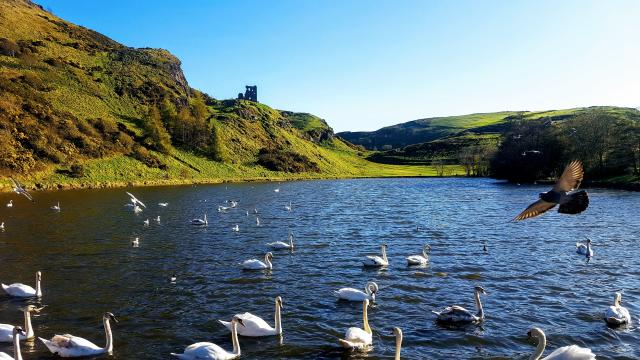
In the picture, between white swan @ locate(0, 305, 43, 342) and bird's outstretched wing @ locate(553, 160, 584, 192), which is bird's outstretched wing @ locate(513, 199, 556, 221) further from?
white swan @ locate(0, 305, 43, 342)

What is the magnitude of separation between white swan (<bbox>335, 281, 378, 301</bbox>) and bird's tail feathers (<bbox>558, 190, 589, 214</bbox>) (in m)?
9.90

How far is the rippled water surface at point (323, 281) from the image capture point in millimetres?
15266

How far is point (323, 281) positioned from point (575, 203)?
14.0m

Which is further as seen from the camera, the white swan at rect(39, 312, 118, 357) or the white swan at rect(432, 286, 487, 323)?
the white swan at rect(432, 286, 487, 323)

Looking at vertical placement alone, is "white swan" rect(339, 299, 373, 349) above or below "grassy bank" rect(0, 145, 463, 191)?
below

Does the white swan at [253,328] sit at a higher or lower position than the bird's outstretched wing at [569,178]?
lower

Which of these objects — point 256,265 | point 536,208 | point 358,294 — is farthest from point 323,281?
point 536,208

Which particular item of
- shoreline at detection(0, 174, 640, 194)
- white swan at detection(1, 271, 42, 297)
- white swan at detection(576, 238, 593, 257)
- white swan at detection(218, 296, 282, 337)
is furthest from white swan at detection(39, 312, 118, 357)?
shoreline at detection(0, 174, 640, 194)

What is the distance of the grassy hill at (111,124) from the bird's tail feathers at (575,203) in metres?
84.8

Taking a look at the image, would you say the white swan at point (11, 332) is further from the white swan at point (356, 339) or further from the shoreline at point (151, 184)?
the shoreline at point (151, 184)

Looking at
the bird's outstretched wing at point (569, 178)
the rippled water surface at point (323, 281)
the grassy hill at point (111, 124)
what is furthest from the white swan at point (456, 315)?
the grassy hill at point (111, 124)

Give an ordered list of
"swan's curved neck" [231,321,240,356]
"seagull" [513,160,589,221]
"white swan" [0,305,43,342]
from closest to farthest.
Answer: "seagull" [513,160,589,221], "swan's curved neck" [231,321,240,356], "white swan" [0,305,43,342]

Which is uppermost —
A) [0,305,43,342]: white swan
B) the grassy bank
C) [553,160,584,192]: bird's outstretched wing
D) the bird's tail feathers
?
the grassy bank

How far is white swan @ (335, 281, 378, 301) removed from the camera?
19094 millimetres
